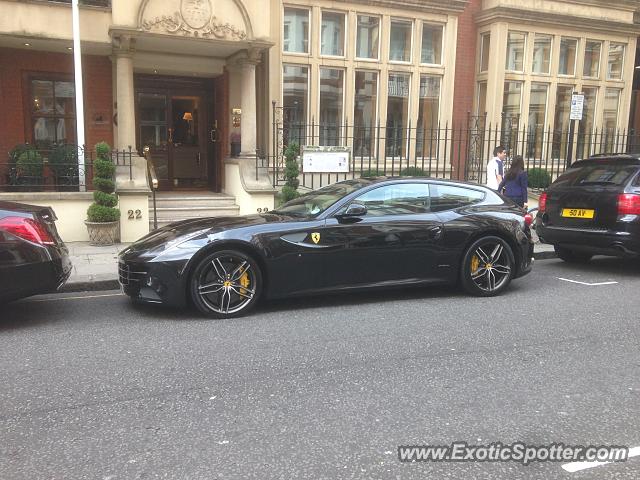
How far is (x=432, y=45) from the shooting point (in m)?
14.7

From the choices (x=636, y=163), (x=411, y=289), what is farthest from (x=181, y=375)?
(x=636, y=163)

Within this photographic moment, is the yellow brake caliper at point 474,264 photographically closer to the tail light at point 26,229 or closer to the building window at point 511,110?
the tail light at point 26,229

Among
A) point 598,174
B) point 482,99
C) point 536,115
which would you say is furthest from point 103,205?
point 536,115

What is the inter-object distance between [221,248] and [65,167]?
19.9ft

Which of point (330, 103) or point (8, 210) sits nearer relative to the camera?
point (8, 210)

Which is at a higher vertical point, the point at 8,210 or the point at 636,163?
the point at 636,163

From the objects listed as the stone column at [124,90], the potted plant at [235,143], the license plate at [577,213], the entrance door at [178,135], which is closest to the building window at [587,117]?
the license plate at [577,213]

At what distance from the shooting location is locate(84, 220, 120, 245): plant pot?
9.70 meters

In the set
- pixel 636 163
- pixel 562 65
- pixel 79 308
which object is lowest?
pixel 79 308

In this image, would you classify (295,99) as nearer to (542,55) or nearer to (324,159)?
(324,159)

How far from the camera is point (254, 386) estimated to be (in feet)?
13.5

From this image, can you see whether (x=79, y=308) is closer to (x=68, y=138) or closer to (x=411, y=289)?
(x=411, y=289)

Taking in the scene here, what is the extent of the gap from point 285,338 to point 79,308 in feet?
Result: 8.49

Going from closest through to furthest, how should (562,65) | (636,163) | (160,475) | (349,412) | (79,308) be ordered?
(160,475) → (349,412) → (79,308) → (636,163) → (562,65)
